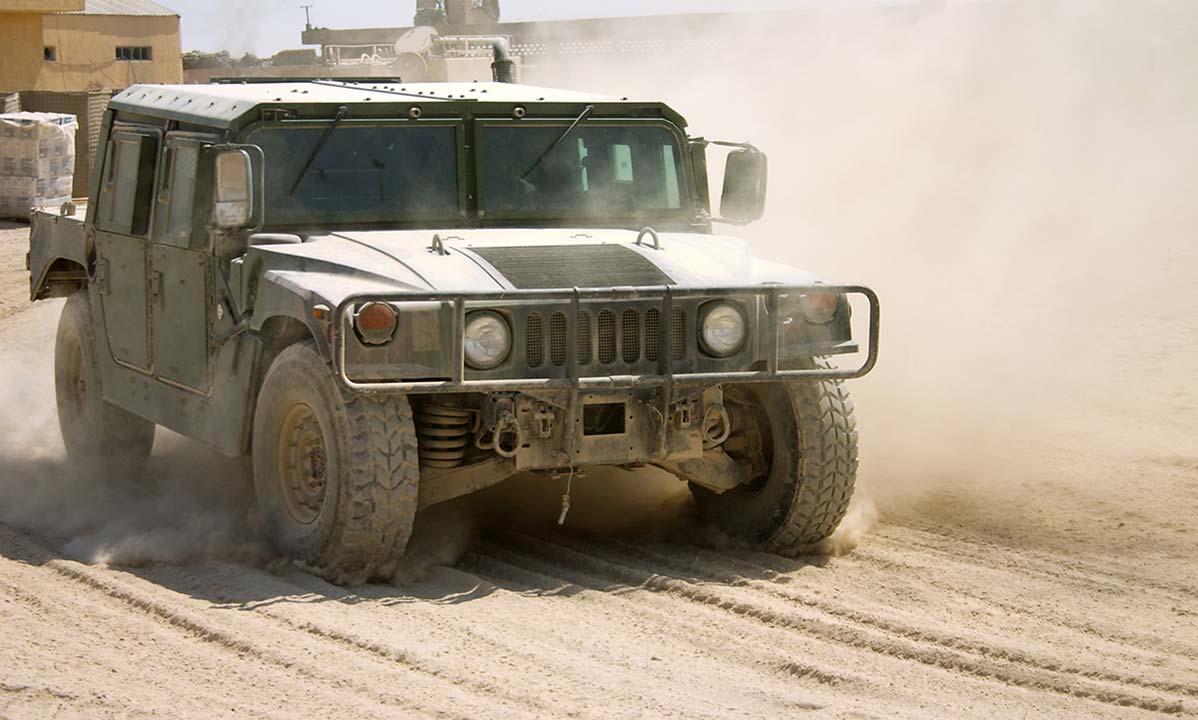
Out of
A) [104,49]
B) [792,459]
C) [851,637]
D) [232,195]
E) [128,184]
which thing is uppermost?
[104,49]

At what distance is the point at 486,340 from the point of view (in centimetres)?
693

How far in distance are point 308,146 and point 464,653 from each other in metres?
2.76

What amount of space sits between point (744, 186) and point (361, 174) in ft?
Result: 6.36

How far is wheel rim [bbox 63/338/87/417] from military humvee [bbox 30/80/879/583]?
25.7 inches

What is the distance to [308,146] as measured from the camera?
8.02 meters

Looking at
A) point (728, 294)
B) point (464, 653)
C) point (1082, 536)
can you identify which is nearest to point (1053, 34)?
point (1082, 536)

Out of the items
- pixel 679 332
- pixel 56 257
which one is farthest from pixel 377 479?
pixel 56 257

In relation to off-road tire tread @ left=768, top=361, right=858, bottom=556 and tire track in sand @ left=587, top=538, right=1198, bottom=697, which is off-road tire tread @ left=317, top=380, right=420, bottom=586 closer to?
tire track in sand @ left=587, top=538, right=1198, bottom=697

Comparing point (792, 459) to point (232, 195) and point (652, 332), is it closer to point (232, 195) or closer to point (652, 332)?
Result: point (652, 332)

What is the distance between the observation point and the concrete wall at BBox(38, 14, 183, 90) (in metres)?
34.1

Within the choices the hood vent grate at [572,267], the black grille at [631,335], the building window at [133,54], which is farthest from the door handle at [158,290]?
the building window at [133,54]

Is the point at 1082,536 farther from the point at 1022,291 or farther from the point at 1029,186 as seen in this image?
the point at 1029,186

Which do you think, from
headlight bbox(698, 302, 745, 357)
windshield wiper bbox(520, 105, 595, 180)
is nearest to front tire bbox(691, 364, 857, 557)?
headlight bbox(698, 302, 745, 357)

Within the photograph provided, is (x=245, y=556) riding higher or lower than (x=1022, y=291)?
lower
